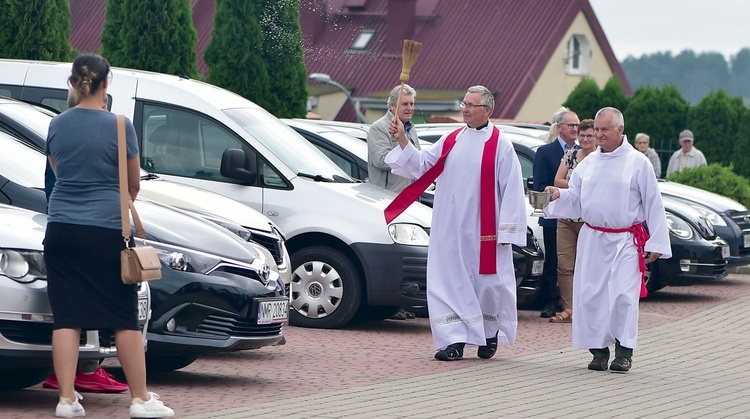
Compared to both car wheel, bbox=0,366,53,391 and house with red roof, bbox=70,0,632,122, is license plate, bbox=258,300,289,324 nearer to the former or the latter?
car wheel, bbox=0,366,53,391

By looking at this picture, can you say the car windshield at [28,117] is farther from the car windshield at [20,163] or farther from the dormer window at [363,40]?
the dormer window at [363,40]

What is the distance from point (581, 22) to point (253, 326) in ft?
134

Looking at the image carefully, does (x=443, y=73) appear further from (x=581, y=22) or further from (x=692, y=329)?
(x=692, y=329)

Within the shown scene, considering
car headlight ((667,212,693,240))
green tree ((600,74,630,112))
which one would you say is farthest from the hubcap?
green tree ((600,74,630,112))

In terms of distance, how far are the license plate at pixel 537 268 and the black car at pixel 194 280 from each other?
16.2 feet

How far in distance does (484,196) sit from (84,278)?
4.30 meters

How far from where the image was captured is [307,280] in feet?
40.9

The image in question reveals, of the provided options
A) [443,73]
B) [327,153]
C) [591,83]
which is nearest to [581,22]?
[443,73]

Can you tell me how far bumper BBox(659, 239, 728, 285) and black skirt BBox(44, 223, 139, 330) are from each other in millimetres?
9759

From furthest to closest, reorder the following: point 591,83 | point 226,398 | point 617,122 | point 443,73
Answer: point 443,73
point 591,83
point 617,122
point 226,398

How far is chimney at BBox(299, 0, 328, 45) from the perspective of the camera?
35.6 metres

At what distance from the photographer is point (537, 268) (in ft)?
45.5

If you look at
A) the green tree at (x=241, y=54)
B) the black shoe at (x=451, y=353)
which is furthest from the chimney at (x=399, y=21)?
the black shoe at (x=451, y=353)

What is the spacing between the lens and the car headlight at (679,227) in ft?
53.5
